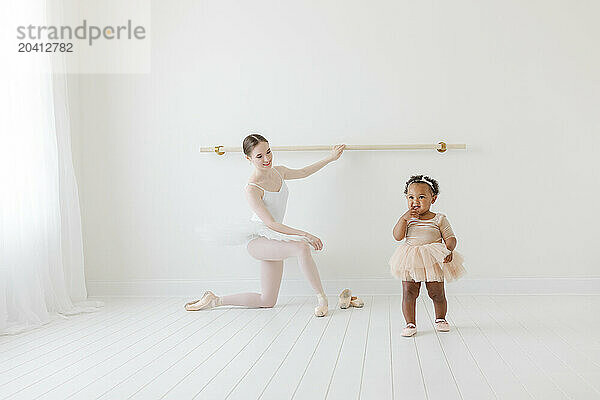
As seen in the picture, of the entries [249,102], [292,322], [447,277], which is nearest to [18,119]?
[249,102]

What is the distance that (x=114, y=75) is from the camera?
4359 millimetres

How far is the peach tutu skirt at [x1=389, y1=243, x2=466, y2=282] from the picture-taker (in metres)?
3.10

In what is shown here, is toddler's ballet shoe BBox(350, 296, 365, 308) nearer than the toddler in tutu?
No

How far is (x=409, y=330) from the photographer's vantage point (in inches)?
121

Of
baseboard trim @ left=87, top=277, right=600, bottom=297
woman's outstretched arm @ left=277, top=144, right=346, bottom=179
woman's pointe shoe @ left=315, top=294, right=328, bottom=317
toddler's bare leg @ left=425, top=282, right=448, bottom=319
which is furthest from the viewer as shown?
baseboard trim @ left=87, top=277, right=600, bottom=297

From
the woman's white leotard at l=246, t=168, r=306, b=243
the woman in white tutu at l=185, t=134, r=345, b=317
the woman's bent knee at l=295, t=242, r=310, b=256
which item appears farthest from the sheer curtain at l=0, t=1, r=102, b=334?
the woman's bent knee at l=295, t=242, r=310, b=256

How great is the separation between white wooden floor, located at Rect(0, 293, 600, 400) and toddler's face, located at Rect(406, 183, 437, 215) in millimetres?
533

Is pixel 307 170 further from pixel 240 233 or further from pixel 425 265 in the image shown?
pixel 425 265

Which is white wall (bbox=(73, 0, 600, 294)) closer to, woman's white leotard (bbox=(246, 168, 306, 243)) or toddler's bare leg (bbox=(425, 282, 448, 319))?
woman's white leotard (bbox=(246, 168, 306, 243))

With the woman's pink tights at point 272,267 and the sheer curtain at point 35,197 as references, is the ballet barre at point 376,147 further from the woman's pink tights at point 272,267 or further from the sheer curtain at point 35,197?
the sheer curtain at point 35,197

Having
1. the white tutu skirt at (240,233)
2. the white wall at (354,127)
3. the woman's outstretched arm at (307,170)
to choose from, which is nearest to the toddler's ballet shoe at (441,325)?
the white tutu skirt at (240,233)

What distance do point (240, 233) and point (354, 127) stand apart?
936 mm

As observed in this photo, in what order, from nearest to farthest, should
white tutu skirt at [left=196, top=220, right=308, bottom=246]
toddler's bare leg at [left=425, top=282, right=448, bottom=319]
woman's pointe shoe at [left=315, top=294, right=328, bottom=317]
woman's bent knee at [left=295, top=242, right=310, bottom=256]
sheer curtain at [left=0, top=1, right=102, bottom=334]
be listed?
1. toddler's bare leg at [left=425, top=282, right=448, bottom=319]
2. sheer curtain at [left=0, top=1, right=102, bottom=334]
3. woman's pointe shoe at [left=315, top=294, right=328, bottom=317]
4. woman's bent knee at [left=295, top=242, right=310, bottom=256]
5. white tutu skirt at [left=196, top=220, right=308, bottom=246]

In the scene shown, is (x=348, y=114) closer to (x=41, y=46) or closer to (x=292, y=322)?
(x=292, y=322)
